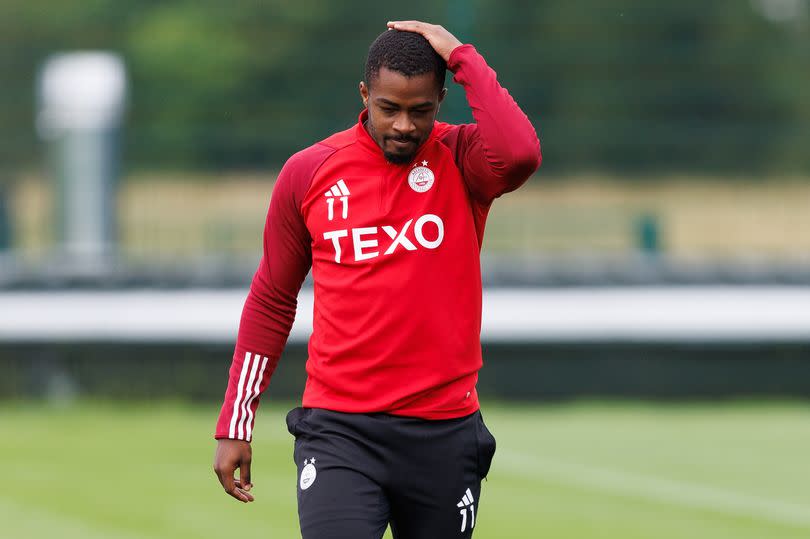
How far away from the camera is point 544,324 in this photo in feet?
42.8

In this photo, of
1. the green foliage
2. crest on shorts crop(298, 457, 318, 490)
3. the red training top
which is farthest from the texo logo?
the green foliage

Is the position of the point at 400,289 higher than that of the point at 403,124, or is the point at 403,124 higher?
the point at 403,124

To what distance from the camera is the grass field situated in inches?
314

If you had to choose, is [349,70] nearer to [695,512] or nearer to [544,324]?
[544,324]

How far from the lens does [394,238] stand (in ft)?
12.9

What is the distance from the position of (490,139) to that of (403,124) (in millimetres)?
240

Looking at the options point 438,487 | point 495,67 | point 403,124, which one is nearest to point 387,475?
point 438,487

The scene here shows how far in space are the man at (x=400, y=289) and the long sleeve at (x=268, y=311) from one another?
0.13 ft

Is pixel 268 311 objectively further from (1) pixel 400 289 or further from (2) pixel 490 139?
(2) pixel 490 139

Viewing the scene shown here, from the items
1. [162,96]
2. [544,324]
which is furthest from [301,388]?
[162,96]

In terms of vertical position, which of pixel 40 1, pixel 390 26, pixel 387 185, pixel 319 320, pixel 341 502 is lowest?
pixel 341 502

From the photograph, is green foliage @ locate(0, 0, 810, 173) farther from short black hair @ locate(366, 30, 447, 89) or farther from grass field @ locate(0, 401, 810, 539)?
short black hair @ locate(366, 30, 447, 89)

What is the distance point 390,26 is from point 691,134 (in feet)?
37.4

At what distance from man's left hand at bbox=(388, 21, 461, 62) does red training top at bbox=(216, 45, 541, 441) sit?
0.02 meters
